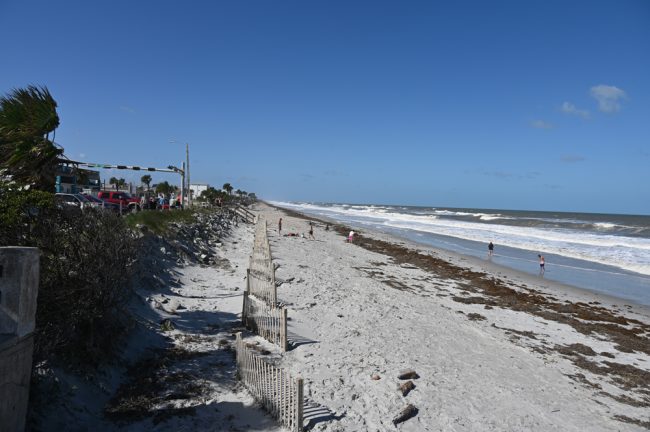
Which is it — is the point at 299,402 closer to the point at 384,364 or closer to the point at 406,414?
the point at 406,414

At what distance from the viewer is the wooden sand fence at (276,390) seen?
16.8 feet

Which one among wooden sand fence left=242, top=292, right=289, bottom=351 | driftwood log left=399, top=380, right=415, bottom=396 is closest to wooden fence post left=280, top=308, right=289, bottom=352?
wooden sand fence left=242, top=292, right=289, bottom=351

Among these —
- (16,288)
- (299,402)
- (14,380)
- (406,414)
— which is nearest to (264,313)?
(299,402)

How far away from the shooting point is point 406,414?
5844 mm

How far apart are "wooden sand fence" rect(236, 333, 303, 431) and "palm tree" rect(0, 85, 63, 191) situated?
4.58 meters

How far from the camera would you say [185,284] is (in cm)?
1245

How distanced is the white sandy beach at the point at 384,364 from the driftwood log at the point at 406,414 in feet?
0.22

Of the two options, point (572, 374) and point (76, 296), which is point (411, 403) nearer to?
point (572, 374)

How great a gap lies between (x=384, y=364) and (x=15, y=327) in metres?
5.92

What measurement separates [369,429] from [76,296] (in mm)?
4710

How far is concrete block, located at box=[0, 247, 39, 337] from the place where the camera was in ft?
11.9

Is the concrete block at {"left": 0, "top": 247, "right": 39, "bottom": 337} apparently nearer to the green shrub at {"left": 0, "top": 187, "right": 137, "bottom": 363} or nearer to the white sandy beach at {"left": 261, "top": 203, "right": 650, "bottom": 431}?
the green shrub at {"left": 0, "top": 187, "right": 137, "bottom": 363}

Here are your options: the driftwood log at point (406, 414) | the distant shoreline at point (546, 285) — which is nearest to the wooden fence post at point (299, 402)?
the driftwood log at point (406, 414)

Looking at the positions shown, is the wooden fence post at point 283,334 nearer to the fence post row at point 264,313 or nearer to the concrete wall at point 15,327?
the fence post row at point 264,313
